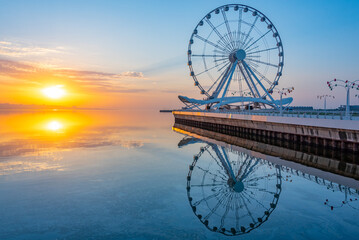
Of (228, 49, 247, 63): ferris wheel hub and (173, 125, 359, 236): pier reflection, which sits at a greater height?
(228, 49, 247, 63): ferris wheel hub

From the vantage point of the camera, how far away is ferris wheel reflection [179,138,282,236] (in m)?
12.6

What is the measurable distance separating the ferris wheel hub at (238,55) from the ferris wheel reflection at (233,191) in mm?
34521

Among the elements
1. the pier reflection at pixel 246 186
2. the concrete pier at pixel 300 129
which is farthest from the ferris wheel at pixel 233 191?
the concrete pier at pixel 300 129

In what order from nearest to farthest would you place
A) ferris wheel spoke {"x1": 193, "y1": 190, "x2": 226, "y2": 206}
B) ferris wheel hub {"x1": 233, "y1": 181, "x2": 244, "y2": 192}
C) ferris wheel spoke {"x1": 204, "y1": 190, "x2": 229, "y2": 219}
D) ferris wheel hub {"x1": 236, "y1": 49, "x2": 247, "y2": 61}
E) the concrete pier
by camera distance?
A: ferris wheel spoke {"x1": 204, "y1": 190, "x2": 229, "y2": 219} < ferris wheel spoke {"x1": 193, "y1": 190, "x2": 226, "y2": 206} < ferris wheel hub {"x1": 233, "y1": 181, "x2": 244, "y2": 192} < the concrete pier < ferris wheel hub {"x1": 236, "y1": 49, "x2": 247, "y2": 61}

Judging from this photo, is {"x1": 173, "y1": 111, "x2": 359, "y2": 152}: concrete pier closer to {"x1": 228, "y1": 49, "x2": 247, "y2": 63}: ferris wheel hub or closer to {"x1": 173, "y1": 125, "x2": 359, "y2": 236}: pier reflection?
{"x1": 173, "y1": 125, "x2": 359, "y2": 236}: pier reflection

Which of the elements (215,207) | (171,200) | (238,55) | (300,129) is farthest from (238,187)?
(238,55)

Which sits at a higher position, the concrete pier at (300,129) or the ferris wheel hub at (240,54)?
the ferris wheel hub at (240,54)

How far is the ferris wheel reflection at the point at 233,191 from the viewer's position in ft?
41.5

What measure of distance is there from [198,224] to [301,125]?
2506cm

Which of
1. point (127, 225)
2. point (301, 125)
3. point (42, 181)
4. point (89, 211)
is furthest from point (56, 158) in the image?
point (301, 125)

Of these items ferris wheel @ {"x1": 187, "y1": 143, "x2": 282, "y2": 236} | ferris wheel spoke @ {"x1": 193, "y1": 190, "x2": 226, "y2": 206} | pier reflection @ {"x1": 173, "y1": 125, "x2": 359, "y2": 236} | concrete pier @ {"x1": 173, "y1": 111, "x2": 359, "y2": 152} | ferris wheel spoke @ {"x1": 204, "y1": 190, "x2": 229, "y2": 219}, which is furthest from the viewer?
concrete pier @ {"x1": 173, "y1": 111, "x2": 359, "y2": 152}

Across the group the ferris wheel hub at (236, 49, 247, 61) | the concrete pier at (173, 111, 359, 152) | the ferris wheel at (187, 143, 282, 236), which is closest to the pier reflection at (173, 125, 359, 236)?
the ferris wheel at (187, 143, 282, 236)

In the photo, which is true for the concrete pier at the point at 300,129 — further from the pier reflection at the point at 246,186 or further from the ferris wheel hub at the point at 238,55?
the ferris wheel hub at the point at 238,55

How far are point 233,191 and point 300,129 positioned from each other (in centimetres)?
1954
